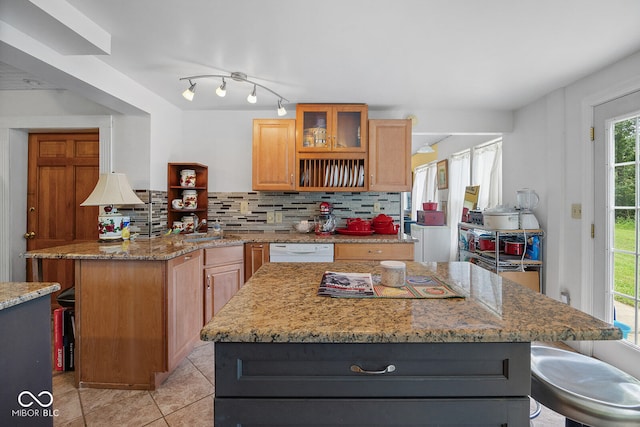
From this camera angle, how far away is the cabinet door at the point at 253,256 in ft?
9.32

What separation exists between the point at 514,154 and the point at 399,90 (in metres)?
1.69

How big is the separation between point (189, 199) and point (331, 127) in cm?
173

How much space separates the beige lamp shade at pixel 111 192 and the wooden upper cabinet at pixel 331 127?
5.27 feet

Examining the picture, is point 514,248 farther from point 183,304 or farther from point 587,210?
point 183,304

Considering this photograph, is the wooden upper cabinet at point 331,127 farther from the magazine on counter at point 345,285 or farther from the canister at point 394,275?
the canister at point 394,275

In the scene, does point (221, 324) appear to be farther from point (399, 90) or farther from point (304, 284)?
point (399, 90)

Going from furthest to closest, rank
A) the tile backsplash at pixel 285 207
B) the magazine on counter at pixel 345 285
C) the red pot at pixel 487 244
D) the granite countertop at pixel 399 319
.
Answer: the tile backsplash at pixel 285 207 < the red pot at pixel 487 244 < the magazine on counter at pixel 345 285 < the granite countertop at pixel 399 319

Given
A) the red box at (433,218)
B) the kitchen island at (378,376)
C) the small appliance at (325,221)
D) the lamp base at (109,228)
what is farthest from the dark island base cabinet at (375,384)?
the red box at (433,218)

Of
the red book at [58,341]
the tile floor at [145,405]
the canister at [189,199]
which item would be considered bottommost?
the tile floor at [145,405]

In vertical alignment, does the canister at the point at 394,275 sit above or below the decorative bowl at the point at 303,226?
below

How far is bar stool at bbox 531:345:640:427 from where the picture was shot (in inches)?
31.2

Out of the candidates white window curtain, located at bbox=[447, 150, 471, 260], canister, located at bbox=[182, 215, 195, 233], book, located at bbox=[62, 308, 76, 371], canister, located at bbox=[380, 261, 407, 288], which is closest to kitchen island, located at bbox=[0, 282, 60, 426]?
book, located at bbox=[62, 308, 76, 371]

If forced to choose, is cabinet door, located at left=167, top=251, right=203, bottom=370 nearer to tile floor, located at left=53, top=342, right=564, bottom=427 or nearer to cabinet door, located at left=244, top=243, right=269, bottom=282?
tile floor, located at left=53, top=342, right=564, bottom=427

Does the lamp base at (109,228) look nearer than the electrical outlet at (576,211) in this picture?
Yes
